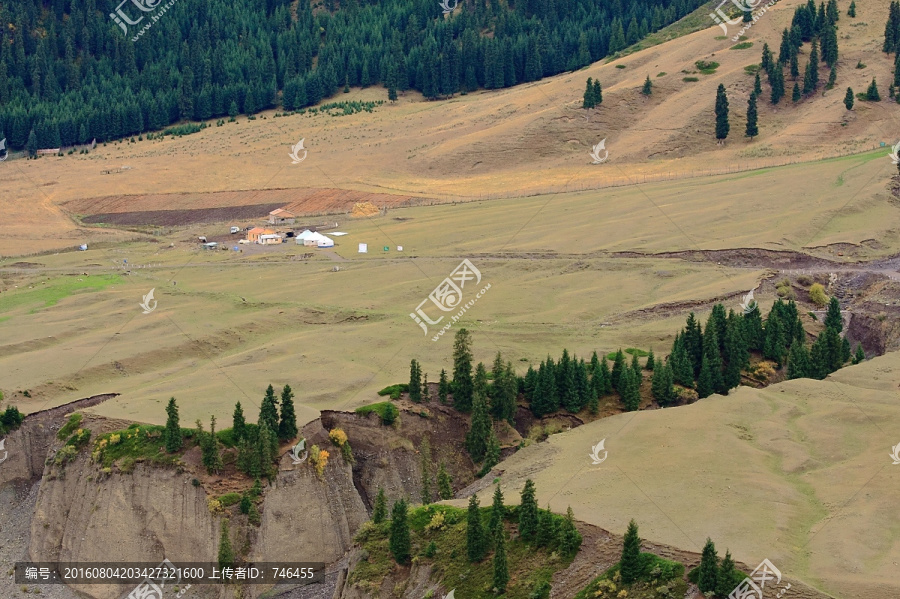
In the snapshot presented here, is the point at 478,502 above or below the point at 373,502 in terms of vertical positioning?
above

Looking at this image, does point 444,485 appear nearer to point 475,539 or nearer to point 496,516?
point 496,516

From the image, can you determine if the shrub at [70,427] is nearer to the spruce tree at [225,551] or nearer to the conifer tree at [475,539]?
the spruce tree at [225,551]

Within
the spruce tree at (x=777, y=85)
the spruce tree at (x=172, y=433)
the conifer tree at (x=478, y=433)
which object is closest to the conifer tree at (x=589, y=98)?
the spruce tree at (x=777, y=85)

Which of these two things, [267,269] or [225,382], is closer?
[225,382]

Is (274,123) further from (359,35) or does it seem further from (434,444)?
(434,444)

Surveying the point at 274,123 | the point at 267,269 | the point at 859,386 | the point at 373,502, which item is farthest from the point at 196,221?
the point at 859,386

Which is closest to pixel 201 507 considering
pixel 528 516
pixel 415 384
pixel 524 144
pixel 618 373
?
pixel 415 384
